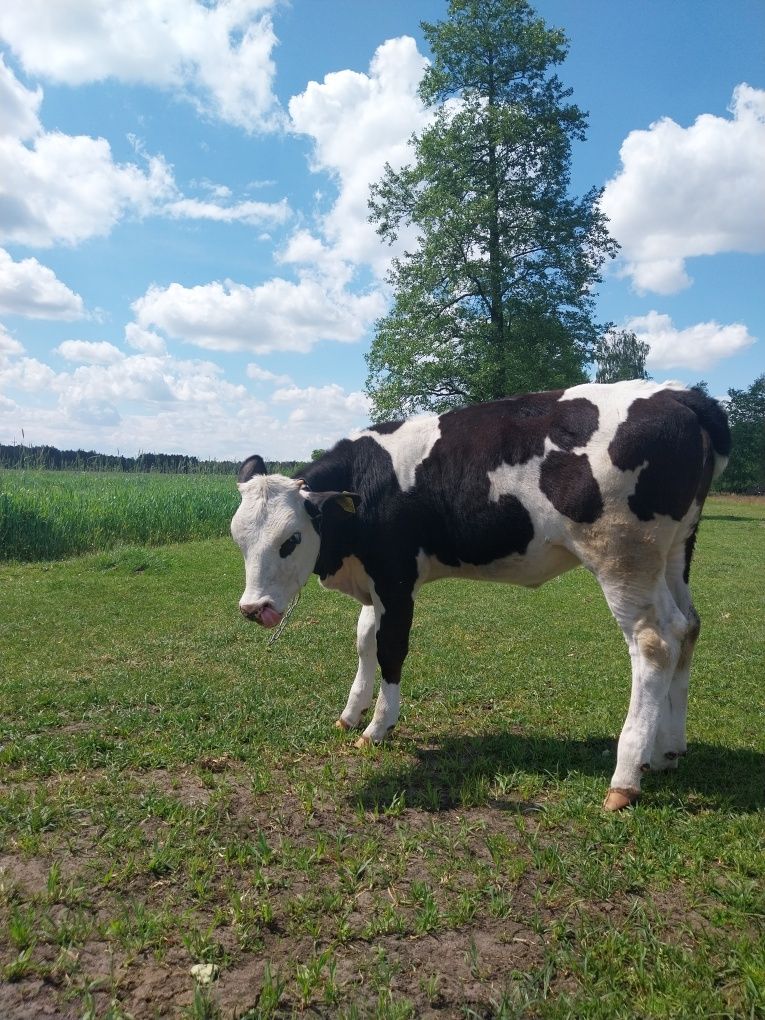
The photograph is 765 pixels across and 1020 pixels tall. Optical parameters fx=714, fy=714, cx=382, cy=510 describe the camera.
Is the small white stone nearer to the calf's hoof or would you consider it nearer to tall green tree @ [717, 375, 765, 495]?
the calf's hoof

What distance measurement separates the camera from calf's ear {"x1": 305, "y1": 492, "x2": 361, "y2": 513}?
4.97m

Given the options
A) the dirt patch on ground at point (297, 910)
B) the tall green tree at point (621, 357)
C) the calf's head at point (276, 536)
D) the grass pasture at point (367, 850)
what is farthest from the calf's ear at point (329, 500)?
the tall green tree at point (621, 357)

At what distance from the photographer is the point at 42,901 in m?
3.24

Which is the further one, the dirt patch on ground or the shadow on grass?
the shadow on grass

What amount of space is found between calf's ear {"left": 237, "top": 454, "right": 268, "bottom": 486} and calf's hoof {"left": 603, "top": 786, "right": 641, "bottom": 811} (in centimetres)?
327

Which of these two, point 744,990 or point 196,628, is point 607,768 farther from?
Result: point 196,628

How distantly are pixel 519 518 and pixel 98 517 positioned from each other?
16.3 metres

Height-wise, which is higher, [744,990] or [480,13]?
[480,13]

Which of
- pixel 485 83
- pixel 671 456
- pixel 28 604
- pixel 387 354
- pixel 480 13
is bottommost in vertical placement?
pixel 28 604

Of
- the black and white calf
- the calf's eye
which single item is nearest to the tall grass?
the black and white calf

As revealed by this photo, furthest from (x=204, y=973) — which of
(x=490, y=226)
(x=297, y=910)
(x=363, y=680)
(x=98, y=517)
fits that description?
(x=490, y=226)

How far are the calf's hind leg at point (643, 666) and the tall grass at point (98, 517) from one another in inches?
614

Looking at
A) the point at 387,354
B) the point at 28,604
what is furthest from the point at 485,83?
the point at 28,604

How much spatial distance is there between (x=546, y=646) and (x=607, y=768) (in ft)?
13.7
